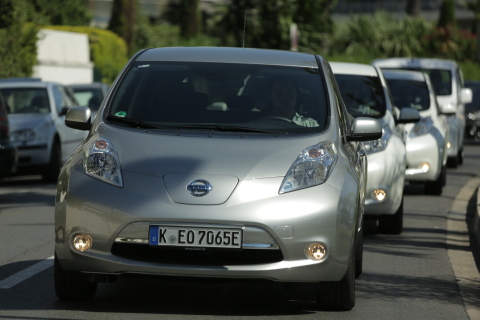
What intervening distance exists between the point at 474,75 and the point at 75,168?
144 feet

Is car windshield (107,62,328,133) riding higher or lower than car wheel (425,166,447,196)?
higher

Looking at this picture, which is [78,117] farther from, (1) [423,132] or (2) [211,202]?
(1) [423,132]

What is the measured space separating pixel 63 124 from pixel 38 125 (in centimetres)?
90

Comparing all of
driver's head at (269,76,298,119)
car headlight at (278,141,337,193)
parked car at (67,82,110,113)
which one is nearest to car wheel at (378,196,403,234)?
driver's head at (269,76,298,119)

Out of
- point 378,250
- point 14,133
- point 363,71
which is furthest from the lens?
point 14,133

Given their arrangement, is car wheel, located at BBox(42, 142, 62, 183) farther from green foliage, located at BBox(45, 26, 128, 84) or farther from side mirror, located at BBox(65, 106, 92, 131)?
green foliage, located at BBox(45, 26, 128, 84)

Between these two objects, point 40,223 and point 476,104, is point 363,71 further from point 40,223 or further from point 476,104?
point 476,104

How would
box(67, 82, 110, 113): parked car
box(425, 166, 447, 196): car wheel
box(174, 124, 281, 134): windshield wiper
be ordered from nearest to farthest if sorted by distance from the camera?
box(174, 124, 281, 134): windshield wiper → box(425, 166, 447, 196): car wheel → box(67, 82, 110, 113): parked car

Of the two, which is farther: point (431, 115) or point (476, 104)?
point (476, 104)

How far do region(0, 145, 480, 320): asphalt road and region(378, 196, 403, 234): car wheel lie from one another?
89 millimetres

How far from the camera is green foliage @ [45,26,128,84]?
3819cm

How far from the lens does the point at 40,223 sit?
461 inches

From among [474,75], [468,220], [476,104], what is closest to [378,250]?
[468,220]

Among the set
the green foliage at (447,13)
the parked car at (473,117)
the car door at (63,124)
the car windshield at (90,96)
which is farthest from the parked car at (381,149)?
the green foliage at (447,13)
